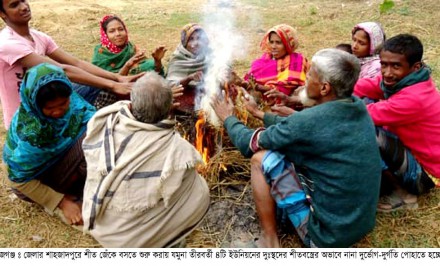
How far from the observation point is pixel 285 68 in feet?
15.8

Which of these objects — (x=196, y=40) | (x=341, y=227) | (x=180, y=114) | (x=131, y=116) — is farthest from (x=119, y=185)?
(x=196, y=40)

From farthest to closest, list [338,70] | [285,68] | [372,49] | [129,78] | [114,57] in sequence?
[114,57], [285,68], [372,49], [129,78], [338,70]

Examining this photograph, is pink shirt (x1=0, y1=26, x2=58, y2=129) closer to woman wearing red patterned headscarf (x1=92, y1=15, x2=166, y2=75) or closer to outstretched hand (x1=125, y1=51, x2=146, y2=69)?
outstretched hand (x1=125, y1=51, x2=146, y2=69)

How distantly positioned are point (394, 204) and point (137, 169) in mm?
2316

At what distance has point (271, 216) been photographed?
123 inches

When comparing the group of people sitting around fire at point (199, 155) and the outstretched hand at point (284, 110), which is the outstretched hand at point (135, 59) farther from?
the outstretched hand at point (284, 110)

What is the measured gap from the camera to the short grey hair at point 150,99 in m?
2.78

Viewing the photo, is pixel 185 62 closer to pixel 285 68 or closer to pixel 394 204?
pixel 285 68

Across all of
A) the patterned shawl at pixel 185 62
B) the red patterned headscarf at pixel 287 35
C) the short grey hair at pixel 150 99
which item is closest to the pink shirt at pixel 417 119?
the red patterned headscarf at pixel 287 35

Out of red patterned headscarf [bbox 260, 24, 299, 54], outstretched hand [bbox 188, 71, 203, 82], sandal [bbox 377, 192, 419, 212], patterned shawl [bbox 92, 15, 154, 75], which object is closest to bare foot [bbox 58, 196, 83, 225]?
outstretched hand [bbox 188, 71, 203, 82]

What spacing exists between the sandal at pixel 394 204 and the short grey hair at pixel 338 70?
4.62 feet

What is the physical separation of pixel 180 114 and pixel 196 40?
900 mm

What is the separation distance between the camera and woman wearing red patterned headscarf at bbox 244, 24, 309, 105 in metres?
4.68

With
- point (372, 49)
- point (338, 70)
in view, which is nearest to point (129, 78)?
point (338, 70)
